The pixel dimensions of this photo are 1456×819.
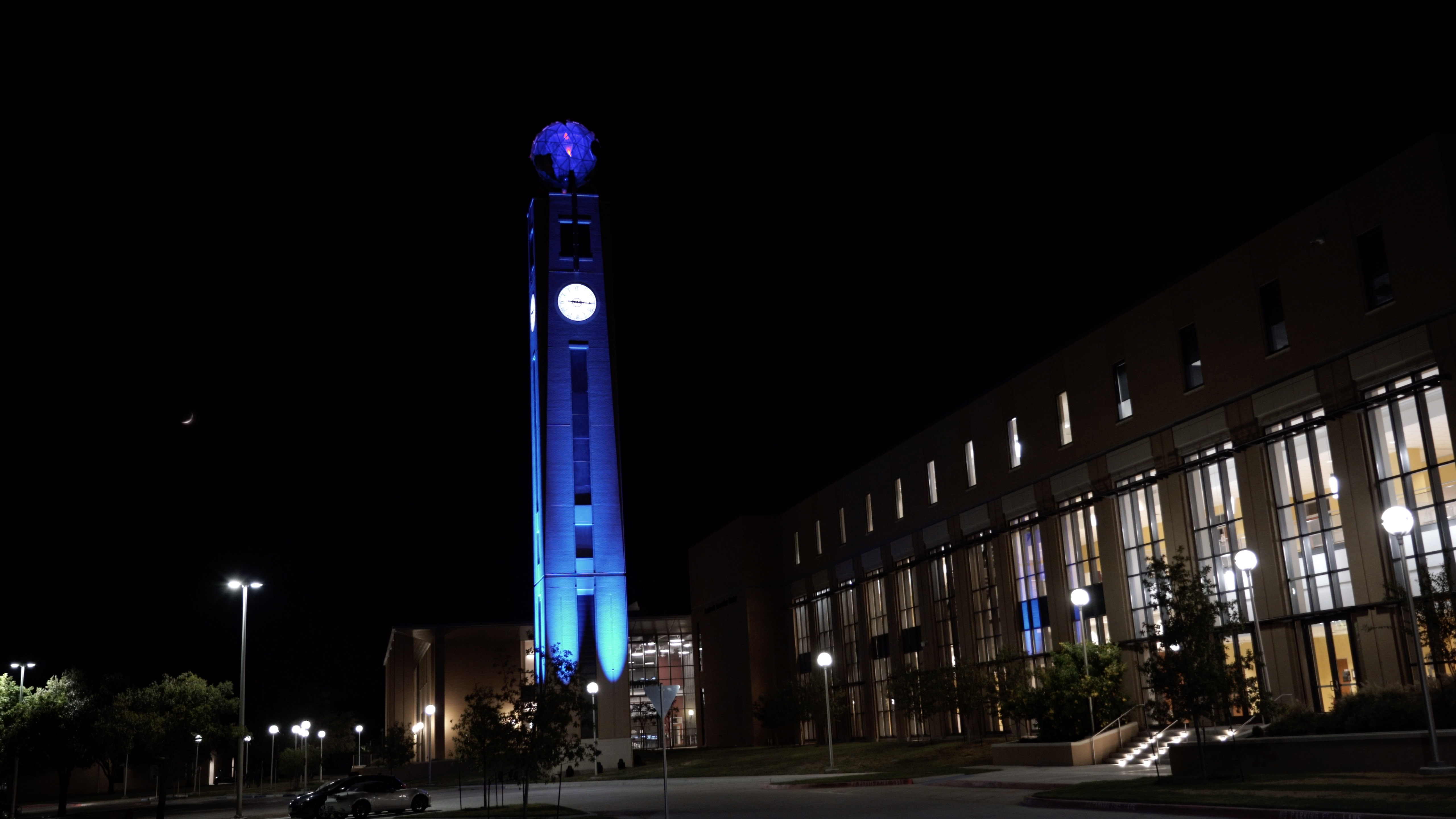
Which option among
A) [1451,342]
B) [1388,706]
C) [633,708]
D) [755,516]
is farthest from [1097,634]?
[633,708]

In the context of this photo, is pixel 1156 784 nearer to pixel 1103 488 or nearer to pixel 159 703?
pixel 1103 488

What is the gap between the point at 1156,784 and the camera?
25.5 metres

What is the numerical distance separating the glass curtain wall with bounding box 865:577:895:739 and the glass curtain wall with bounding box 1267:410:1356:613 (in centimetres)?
3240

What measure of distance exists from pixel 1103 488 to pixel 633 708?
6288cm

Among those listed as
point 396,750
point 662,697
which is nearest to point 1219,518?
point 662,697

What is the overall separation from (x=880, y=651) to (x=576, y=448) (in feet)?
72.8

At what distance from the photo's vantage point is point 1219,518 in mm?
42531

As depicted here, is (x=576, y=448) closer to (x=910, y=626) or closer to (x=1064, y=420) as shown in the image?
(x=910, y=626)

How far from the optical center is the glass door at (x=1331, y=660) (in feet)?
121

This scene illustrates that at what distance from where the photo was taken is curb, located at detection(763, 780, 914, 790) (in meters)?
36.2

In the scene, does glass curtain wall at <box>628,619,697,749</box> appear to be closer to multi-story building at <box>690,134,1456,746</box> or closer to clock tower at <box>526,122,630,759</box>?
clock tower at <box>526,122,630,759</box>

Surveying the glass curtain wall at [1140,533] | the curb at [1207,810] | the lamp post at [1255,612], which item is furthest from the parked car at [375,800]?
the glass curtain wall at [1140,533]

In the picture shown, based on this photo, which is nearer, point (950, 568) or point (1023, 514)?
point (1023, 514)

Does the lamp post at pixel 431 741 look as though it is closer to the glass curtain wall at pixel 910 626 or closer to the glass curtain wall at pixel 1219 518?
the glass curtain wall at pixel 910 626
